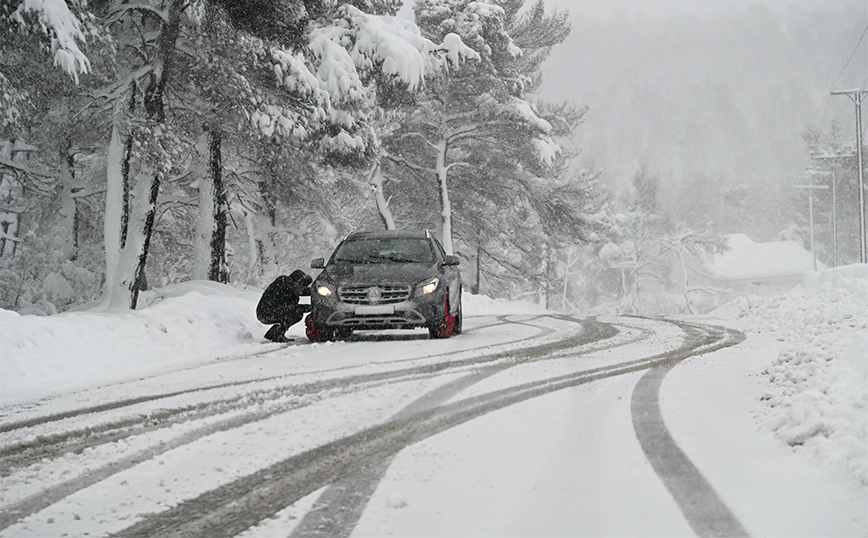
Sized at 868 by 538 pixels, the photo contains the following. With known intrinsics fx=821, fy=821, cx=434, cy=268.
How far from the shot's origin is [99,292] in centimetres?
2192

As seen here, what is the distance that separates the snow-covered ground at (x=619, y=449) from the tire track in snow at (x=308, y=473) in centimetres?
13

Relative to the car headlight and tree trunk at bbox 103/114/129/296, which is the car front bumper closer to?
the car headlight

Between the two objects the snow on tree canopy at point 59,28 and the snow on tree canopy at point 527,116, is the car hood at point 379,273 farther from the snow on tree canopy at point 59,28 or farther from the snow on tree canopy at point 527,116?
the snow on tree canopy at point 527,116

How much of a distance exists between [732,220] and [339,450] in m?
126

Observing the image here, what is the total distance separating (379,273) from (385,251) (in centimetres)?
108

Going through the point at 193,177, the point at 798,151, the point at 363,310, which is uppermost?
the point at 798,151

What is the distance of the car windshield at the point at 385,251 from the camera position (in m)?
12.2

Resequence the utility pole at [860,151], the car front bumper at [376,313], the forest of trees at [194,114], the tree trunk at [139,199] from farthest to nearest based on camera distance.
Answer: the utility pole at [860,151] → the tree trunk at [139,199] → the forest of trees at [194,114] → the car front bumper at [376,313]

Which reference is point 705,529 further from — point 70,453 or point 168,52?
point 168,52

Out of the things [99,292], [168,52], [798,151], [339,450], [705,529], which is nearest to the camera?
[705,529]

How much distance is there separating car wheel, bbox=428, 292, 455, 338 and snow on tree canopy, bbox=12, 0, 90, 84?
5.60 m

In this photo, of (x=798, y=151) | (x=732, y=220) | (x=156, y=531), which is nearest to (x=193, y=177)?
(x=156, y=531)

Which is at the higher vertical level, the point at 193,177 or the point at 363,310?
the point at 193,177

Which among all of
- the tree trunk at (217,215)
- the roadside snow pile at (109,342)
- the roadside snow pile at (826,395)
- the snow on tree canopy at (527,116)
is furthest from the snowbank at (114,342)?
the snow on tree canopy at (527,116)
